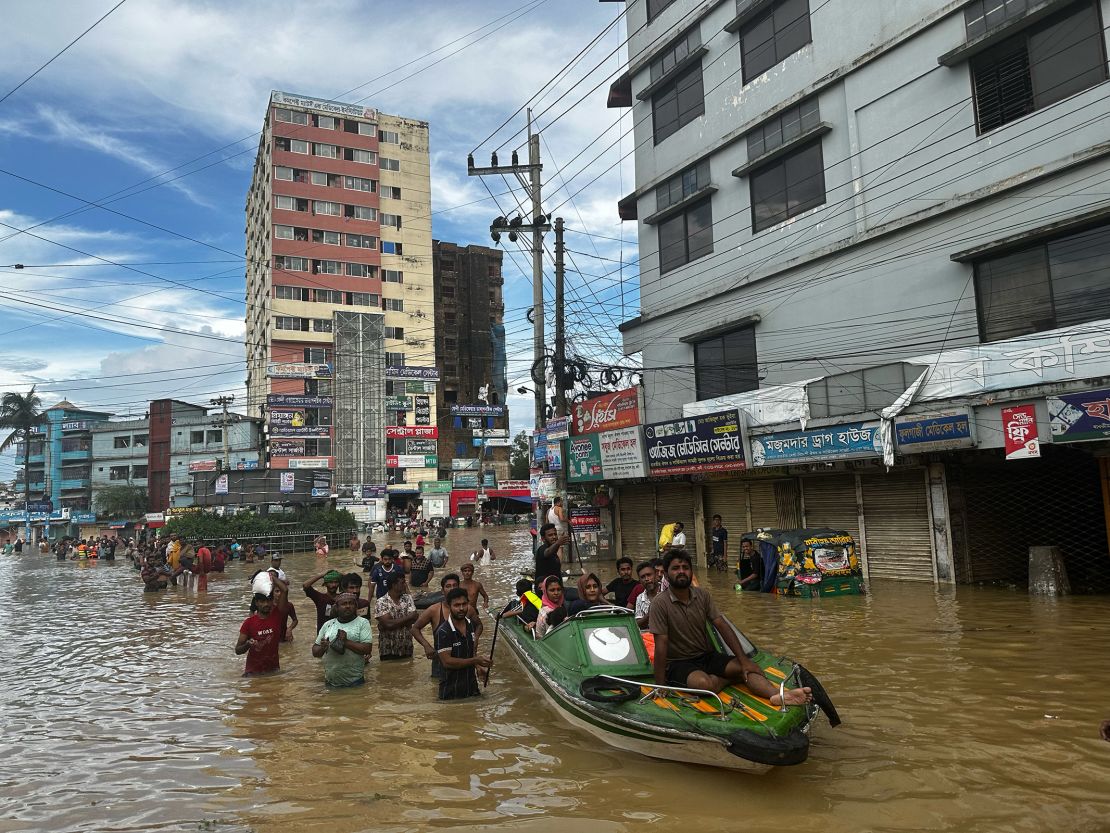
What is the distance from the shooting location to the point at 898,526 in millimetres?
17859

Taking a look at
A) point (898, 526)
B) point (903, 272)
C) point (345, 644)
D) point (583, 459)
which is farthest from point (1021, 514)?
point (345, 644)

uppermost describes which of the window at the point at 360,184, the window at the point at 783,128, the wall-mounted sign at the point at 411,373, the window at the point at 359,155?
the window at the point at 359,155

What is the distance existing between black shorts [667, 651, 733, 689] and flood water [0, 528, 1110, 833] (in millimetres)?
721

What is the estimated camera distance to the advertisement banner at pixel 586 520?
89.9 feet

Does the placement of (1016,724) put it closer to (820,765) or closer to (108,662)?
(820,765)

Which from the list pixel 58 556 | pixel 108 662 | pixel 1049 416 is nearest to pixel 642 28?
pixel 1049 416

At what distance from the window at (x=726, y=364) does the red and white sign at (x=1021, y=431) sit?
8293 millimetres

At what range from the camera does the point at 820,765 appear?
20.6 feet

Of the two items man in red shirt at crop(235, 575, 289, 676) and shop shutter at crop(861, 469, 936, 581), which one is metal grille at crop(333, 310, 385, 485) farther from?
man in red shirt at crop(235, 575, 289, 676)

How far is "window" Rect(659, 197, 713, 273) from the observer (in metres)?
24.4

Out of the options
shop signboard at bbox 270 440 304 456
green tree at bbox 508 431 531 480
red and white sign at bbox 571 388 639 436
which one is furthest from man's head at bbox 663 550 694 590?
green tree at bbox 508 431 531 480

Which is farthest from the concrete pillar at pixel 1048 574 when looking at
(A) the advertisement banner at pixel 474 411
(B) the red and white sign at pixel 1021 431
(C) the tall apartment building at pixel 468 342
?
(C) the tall apartment building at pixel 468 342

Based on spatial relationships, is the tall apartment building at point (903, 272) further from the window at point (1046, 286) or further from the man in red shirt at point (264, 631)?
the man in red shirt at point (264, 631)

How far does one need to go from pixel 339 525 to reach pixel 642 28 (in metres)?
30.6
